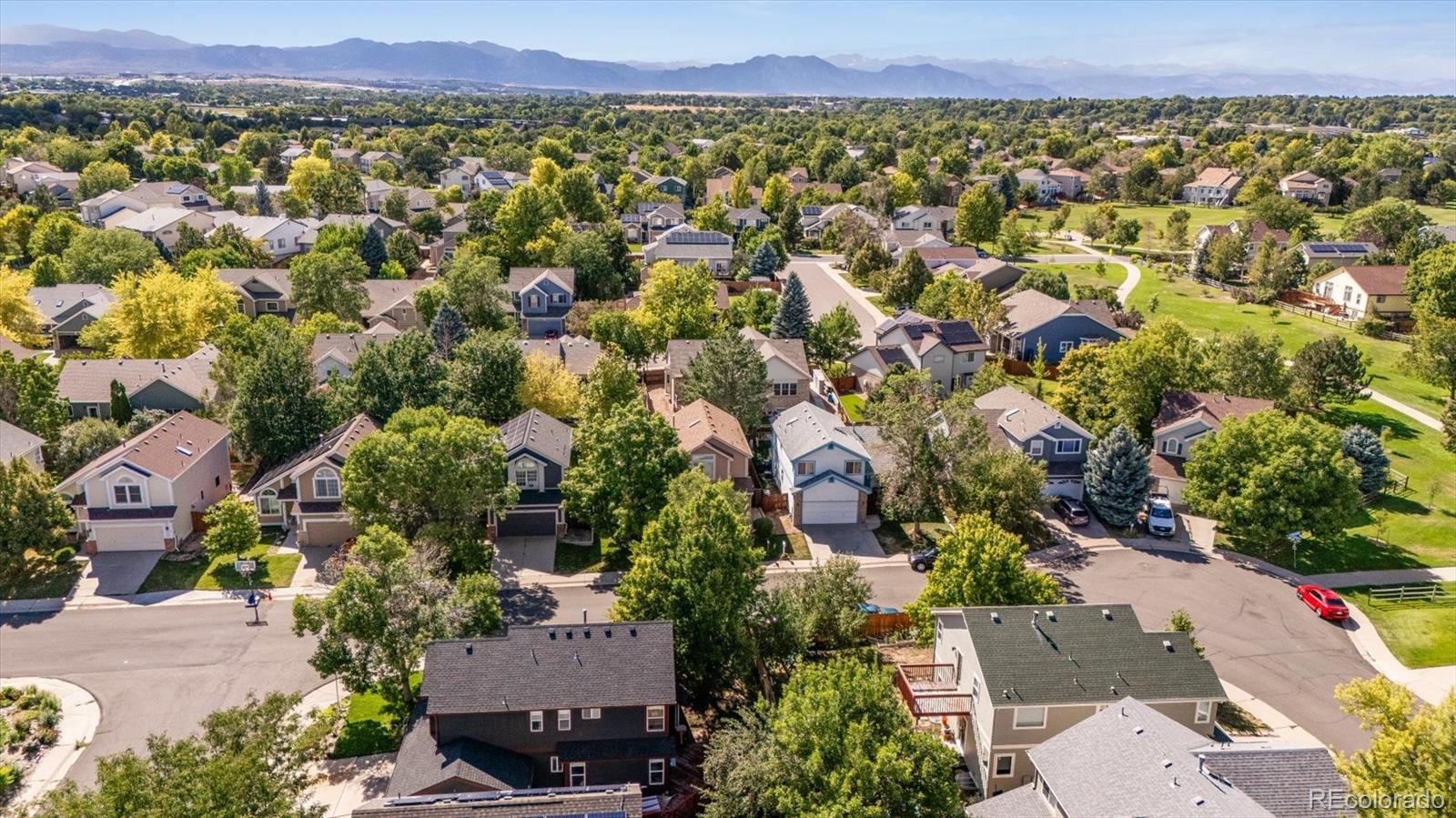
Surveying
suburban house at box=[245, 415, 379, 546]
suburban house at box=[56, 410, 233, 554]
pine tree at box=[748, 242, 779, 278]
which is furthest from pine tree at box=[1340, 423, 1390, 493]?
suburban house at box=[56, 410, 233, 554]

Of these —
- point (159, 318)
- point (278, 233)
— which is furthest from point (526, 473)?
point (278, 233)

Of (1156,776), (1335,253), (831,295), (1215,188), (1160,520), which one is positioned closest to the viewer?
(1156,776)

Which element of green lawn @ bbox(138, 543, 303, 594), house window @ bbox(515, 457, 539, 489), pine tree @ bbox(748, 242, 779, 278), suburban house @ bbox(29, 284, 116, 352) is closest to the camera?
green lawn @ bbox(138, 543, 303, 594)

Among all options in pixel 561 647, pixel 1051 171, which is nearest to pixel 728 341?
pixel 561 647

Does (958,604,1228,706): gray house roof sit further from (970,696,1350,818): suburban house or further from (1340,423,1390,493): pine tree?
(1340,423,1390,493): pine tree

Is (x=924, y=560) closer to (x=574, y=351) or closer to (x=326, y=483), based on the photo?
(x=326, y=483)

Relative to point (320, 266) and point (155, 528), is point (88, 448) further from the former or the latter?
point (320, 266)
